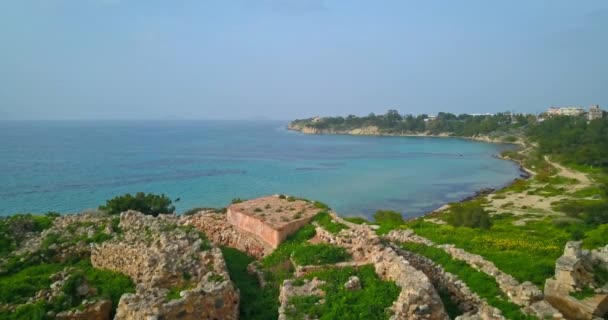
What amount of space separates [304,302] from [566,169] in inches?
3015

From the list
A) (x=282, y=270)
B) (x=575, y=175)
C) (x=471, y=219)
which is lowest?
(x=575, y=175)

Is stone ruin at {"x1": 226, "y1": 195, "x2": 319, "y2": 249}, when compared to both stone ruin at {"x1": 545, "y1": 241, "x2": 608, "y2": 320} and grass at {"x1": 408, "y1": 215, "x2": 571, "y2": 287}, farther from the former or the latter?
stone ruin at {"x1": 545, "y1": 241, "x2": 608, "y2": 320}

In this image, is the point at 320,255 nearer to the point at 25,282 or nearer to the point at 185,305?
the point at 185,305

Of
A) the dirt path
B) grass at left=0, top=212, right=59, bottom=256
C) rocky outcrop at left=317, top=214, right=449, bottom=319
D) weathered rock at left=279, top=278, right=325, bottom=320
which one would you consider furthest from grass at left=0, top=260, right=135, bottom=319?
the dirt path

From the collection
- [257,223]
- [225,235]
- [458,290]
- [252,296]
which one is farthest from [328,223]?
[458,290]

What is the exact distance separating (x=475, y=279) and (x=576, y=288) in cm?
256

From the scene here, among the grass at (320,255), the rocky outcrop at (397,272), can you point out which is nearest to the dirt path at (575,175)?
the rocky outcrop at (397,272)

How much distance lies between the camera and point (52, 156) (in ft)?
289

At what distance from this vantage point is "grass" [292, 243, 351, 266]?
45.3 feet

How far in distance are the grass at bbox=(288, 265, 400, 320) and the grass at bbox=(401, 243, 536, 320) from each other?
2479mm

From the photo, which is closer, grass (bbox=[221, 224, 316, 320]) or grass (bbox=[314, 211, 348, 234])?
grass (bbox=[221, 224, 316, 320])

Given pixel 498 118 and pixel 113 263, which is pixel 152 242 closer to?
pixel 113 263

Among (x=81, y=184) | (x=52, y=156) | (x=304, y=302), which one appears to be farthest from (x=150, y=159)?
(x=304, y=302)

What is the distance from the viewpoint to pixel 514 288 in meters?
11.1
